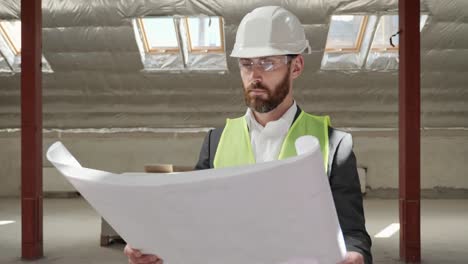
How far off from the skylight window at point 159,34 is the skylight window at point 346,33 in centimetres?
221

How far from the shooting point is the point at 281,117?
170 cm

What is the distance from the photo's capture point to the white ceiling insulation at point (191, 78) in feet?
29.0

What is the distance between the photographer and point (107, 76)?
10648mm

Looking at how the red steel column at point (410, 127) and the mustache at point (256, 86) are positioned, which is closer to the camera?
the mustache at point (256, 86)

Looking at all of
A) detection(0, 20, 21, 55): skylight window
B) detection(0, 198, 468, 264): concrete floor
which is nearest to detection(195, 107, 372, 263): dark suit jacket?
detection(0, 198, 468, 264): concrete floor

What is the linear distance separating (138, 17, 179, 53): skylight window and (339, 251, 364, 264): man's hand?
8.25m

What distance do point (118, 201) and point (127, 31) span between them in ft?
27.6

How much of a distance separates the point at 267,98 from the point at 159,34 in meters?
8.54

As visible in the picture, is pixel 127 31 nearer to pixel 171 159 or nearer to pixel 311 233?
pixel 171 159

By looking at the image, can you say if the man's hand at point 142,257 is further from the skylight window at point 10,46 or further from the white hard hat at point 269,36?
the skylight window at point 10,46

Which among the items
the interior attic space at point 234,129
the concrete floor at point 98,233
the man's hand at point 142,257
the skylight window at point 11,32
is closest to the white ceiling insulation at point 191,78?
the interior attic space at point 234,129

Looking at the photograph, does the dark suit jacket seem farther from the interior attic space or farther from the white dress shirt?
the white dress shirt

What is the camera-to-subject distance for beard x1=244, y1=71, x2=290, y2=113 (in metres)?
1.61

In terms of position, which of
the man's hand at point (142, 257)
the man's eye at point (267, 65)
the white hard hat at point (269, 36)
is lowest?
the man's hand at point (142, 257)
